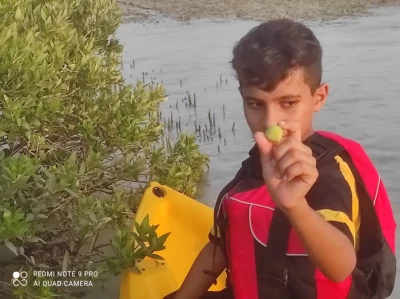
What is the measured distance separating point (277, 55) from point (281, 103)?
0.15m

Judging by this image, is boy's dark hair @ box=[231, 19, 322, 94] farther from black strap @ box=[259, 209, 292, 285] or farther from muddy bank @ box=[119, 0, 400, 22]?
muddy bank @ box=[119, 0, 400, 22]

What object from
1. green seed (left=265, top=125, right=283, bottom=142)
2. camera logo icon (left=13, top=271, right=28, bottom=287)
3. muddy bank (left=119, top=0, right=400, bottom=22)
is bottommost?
muddy bank (left=119, top=0, right=400, bottom=22)

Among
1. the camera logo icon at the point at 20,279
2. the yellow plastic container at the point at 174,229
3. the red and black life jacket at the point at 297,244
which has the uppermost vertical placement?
the red and black life jacket at the point at 297,244

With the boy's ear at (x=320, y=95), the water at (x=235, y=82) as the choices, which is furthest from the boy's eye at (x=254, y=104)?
the water at (x=235, y=82)

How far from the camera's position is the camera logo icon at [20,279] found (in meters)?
3.17

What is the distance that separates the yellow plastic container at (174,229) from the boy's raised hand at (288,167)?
5.75 feet

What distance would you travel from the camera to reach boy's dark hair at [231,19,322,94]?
6.47ft

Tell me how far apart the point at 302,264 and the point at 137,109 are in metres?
1.85

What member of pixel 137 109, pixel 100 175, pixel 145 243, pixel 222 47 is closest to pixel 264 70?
pixel 145 243

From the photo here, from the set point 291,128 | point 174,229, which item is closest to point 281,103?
point 291,128

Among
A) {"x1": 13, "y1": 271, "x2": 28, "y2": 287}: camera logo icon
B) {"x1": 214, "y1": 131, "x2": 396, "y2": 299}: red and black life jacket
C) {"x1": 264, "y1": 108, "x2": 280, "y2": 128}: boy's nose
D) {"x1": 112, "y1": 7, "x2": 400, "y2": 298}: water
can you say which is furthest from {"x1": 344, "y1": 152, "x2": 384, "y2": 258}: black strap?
{"x1": 112, "y1": 7, "x2": 400, "y2": 298}: water

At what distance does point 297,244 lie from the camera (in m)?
2.00

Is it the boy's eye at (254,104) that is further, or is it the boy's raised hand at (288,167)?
the boy's eye at (254,104)

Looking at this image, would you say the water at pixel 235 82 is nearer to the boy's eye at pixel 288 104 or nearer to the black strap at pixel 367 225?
the black strap at pixel 367 225
